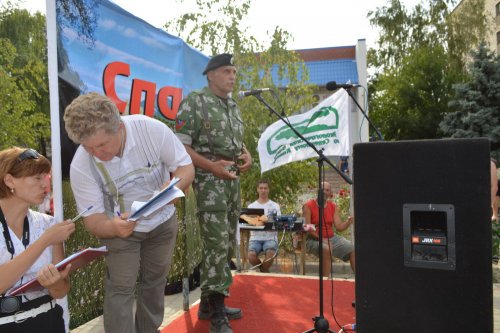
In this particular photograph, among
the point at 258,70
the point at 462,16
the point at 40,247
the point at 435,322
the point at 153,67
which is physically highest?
the point at 462,16

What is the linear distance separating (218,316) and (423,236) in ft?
4.99

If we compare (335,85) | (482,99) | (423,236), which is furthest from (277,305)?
(482,99)

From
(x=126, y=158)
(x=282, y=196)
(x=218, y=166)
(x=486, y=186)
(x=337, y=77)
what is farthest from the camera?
(x=337, y=77)

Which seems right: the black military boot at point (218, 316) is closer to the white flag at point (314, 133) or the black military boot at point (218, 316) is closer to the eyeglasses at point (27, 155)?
the eyeglasses at point (27, 155)

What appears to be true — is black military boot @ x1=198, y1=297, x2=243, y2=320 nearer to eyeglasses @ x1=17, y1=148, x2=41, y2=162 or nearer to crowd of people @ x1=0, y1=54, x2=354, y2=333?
crowd of people @ x1=0, y1=54, x2=354, y2=333

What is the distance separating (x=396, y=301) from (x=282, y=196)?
6.09 meters

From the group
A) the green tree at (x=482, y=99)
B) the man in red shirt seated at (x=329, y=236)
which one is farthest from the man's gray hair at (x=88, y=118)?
the green tree at (x=482, y=99)

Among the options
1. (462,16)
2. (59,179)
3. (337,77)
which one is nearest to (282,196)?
(59,179)

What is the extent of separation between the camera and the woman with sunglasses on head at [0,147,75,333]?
187cm

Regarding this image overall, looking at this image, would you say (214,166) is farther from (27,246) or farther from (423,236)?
(423,236)

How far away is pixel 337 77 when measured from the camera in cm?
2745

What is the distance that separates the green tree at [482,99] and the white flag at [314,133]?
35.2 ft

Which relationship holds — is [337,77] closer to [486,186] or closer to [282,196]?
[282,196]

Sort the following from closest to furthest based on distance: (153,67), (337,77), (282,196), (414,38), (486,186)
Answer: (486,186)
(153,67)
(282,196)
(414,38)
(337,77)
